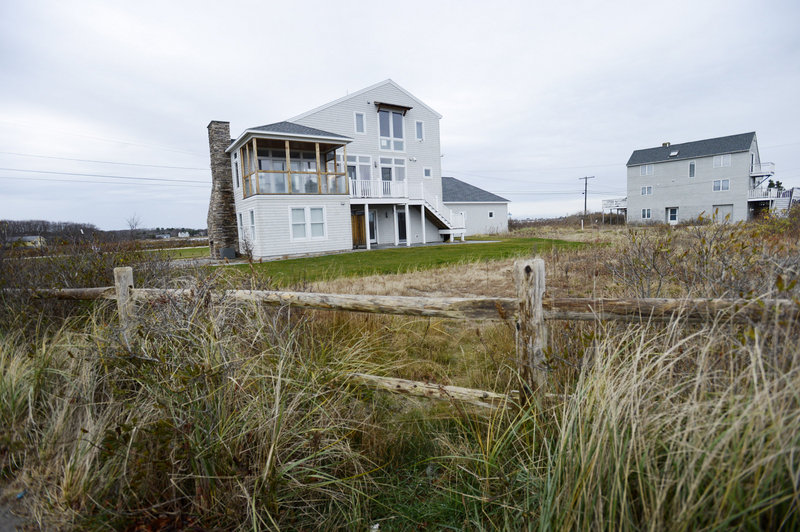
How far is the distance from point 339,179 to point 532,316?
723 inches

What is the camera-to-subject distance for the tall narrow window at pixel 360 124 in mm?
22406

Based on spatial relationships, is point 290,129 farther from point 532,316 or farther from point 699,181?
point 699,181

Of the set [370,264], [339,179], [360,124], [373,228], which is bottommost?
[370,264]

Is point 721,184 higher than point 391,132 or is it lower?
lower

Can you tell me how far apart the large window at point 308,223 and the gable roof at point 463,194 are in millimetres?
13578

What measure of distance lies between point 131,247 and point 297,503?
6242 millimetres

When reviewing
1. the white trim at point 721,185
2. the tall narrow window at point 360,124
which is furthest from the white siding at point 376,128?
the white trim at point 721,185

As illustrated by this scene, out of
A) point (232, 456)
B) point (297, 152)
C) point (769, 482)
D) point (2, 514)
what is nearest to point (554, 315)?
point (769, 482)

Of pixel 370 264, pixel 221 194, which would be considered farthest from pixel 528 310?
pixel 221 194

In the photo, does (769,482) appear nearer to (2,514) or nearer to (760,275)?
(760,275)

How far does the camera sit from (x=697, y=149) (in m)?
36.4

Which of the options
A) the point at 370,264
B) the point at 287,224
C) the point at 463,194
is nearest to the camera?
the point at 370,264

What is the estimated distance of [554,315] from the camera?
2525mm

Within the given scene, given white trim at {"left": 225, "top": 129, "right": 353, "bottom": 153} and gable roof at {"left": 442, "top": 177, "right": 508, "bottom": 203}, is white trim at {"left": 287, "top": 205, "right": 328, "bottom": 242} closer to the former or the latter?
white trim at {"left": 225, "top": 129, "right": 353, "bottom": 153}
